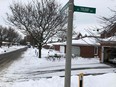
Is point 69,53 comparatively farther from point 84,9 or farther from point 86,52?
point 86,52

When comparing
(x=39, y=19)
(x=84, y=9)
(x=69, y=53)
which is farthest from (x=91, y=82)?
(x=39, y=19)

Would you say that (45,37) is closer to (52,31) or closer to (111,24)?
(52,31)

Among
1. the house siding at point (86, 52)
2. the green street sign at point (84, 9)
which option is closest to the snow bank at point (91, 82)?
the green street sign at point (84, 9)

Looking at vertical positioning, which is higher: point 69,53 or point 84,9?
point 84,9

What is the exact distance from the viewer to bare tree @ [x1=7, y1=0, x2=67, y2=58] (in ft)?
108

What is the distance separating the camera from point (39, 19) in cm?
3350

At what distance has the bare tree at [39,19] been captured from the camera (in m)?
33.0

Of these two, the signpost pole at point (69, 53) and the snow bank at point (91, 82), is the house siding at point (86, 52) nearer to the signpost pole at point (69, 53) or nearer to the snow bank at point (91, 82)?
the snow bank at point (91, 82)

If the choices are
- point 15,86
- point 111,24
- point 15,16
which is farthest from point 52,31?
point 111,24

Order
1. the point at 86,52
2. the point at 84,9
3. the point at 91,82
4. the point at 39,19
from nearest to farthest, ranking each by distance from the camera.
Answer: the point at 84,9 → the point at 91,82 → the point at 39,19 → the point at 86,52

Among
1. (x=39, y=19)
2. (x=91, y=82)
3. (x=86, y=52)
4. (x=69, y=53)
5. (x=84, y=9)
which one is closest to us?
(x=69, y=53)

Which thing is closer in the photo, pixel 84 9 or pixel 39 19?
pixel 84 9

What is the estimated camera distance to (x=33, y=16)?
33.4m

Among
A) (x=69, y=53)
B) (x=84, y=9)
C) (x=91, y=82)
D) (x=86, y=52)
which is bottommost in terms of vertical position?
(x=86, y=52)
